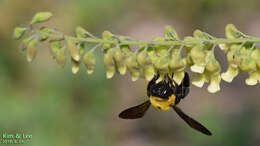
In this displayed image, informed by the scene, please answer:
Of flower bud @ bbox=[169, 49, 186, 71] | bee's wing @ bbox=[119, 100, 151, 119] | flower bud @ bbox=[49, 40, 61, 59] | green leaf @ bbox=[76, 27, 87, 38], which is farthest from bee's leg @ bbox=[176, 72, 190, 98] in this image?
flower bud @ bbox=[49, 40, 61, 59]

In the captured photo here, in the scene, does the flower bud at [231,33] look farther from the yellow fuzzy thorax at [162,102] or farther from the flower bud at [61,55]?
the flower bud at [61,55]

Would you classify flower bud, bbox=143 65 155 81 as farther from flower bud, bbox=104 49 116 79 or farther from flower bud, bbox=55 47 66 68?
flower bud, bbox=55 47 66 68

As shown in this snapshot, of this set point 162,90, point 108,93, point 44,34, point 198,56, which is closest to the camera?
point 198,56

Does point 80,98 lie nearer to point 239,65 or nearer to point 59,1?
point 59,1

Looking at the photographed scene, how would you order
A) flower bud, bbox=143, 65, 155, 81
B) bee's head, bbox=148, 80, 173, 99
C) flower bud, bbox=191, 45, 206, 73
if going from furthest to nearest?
Answer: 1. bee's head, bbox=148, 80, 173, 99
2. flower bud, bbox=143, 65, 155, 81
3. flower bud, bbox=191, 45, 206, 73

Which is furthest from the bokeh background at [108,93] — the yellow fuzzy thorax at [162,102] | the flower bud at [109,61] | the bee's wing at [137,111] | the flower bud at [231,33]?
the flower bud at [231,33]

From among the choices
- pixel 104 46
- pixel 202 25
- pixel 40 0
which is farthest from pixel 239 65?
pixel 40 0

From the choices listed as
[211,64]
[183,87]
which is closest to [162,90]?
[183,87]

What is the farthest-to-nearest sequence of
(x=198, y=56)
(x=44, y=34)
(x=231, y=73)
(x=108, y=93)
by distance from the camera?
(x=108, y=93), (x=231, y=73), (x=44, y=34), (x=198, y=56)

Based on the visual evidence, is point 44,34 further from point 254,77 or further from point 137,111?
point 254,77
